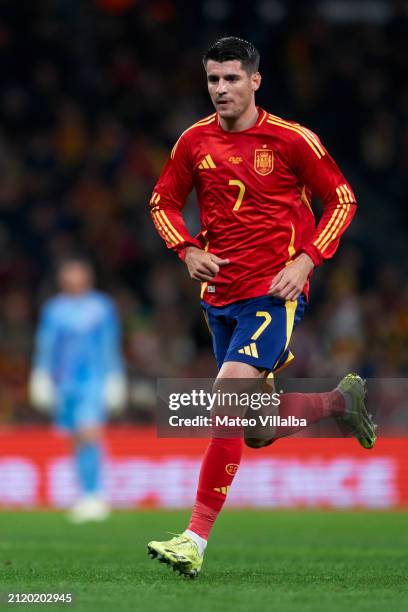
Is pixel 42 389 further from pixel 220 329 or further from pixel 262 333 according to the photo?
pixel 262 333

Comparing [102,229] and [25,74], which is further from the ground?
[25,74]

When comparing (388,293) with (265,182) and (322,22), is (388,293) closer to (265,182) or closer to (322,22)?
(322,22)

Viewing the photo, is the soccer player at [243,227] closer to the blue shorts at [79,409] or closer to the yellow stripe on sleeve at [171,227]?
the yellow stripe on sleeve at [171,227]

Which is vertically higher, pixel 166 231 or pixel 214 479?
pixel 166 231

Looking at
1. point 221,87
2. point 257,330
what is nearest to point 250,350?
point 257,330

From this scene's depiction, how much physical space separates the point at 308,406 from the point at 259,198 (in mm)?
1038

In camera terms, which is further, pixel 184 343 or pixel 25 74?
pixel 25 74

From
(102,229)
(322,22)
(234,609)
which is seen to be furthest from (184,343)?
(234,609)

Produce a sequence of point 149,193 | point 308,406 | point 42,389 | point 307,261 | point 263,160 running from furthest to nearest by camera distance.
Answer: point 149,193 < point 42,389 < point 308,406 < point 263,160 < point 307,261

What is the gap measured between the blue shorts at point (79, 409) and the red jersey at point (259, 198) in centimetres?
576

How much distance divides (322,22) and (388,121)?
185 cm

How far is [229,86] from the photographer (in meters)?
6.25

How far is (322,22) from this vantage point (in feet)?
59.4
